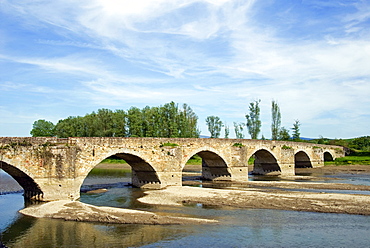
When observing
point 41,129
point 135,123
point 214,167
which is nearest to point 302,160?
point 214,167

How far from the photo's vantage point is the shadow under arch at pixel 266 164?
1851 inches

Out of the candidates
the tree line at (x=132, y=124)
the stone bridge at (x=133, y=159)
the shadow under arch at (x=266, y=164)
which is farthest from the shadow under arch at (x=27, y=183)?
the tree line at (x=132, y=124)

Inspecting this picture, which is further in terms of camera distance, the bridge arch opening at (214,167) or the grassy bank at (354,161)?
the grassy bank at (354,161)

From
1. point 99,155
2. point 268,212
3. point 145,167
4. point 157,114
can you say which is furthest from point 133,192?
point 157,114

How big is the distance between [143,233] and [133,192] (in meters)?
13.0

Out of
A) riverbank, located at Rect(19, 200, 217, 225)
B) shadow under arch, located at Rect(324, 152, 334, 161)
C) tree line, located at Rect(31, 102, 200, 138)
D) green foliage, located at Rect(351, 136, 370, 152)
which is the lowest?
riverbank, located at Rect(19, 200, 217, 225)

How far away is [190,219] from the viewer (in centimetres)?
1891

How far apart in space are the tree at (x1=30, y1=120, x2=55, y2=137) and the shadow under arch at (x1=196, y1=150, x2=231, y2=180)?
55991 millimetres

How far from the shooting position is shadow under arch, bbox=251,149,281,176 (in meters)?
47.0

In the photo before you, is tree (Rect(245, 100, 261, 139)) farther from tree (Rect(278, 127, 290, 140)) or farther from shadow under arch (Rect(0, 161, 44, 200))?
shadow under arch (Rect(0, 161, 44, 200))

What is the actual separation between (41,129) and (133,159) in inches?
2445

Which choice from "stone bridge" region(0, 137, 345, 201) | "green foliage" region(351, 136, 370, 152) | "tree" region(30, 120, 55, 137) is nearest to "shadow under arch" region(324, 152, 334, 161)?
"green foliage" region(351, 136, 370, 152)

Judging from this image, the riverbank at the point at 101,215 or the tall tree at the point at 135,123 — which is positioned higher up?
the tall tree at the point at 135,123

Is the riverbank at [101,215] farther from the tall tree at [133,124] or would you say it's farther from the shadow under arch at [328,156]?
the shadow under arch at [328,156]
